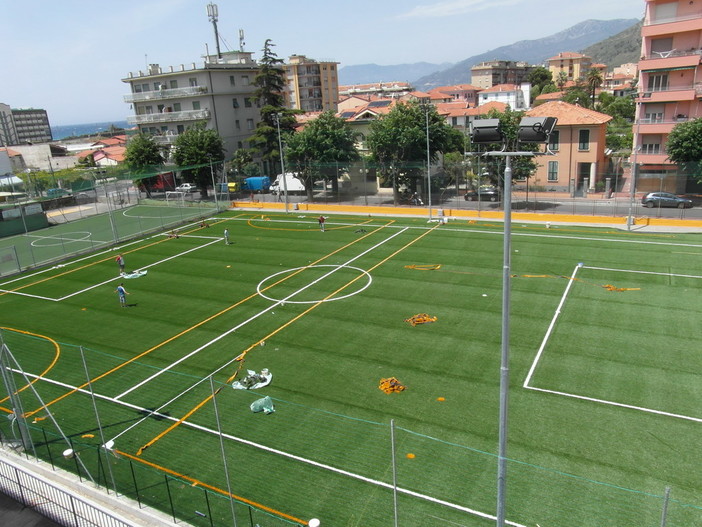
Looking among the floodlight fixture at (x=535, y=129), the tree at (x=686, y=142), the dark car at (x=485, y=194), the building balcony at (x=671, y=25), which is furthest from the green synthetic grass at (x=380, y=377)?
the building balcony at (x=671, y=25)

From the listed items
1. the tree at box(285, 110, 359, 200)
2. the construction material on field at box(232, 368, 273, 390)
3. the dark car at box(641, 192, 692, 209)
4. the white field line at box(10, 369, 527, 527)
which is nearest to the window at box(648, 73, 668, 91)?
the dark car at box(641, 192, 692, 209)

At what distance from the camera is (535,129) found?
775 cm

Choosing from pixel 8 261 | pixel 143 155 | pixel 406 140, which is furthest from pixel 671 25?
pixel 8 261

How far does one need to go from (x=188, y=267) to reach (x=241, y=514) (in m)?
22.4

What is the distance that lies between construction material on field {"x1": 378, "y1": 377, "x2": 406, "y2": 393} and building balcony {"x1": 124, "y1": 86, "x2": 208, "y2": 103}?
57.6 m

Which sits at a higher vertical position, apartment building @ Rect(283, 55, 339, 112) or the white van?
apartment building @ Rect(283, 55, 339, 112)

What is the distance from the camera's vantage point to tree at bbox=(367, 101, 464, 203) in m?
46.1

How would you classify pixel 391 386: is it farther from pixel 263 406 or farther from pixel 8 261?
pixel 8 261

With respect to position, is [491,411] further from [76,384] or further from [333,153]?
[333,153]

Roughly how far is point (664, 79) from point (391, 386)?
1736 inches

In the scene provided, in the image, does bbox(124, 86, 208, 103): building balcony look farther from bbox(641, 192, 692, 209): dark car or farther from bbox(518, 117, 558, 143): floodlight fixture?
bbox(518, 117, 558, 143): floodlight fixture

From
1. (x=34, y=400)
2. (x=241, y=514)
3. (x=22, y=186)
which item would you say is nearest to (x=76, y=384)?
(x=34, y=400)

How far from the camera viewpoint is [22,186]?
193 feet

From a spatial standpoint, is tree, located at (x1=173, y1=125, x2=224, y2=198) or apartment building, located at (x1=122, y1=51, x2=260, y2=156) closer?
tree, located at (x1=173, y1=125, x2=224, y2=198)
